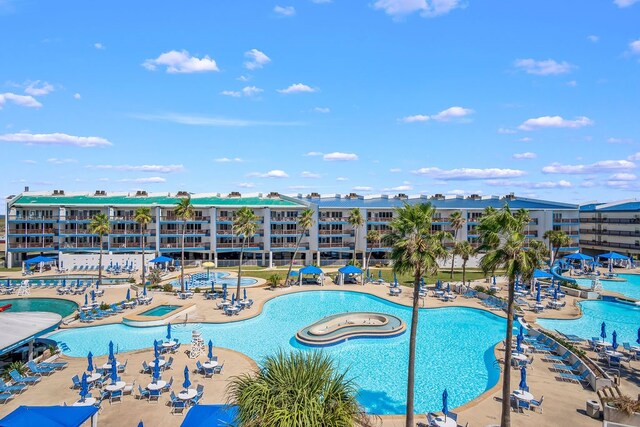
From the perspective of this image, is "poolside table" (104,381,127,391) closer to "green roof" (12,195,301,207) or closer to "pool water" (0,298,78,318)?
"pool water" (0,298,78,318)

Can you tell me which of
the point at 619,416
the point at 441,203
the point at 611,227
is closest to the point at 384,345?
the point at 619,416

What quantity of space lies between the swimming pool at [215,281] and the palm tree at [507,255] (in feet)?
126

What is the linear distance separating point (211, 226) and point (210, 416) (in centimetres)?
5628

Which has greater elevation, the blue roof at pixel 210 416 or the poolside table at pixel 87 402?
the blue roof at pixel 210 416

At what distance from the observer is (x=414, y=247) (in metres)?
17.4

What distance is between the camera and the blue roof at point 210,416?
13.8m

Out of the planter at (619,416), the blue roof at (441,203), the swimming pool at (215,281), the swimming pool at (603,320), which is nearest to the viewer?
the planter at (619,416)

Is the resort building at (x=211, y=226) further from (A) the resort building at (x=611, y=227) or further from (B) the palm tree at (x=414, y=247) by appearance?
(B) the palm tree at (x=414, y=247)

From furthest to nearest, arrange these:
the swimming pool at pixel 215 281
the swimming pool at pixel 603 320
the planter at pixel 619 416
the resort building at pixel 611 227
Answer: the resort building at pixel 611 227 < the swimming pool at pixel 215 281 < the swimming pool at pixel 603 320 < the planter at pixel 619 416

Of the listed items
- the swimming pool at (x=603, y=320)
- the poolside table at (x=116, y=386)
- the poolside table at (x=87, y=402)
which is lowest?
the swimming pool at (x=603, y=320)

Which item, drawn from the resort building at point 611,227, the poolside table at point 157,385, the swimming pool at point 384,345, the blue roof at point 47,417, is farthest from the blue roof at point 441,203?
the blue roof at point 47,417

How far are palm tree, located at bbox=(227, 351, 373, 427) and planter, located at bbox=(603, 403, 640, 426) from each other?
1230cm

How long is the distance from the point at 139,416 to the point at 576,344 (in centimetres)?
2887

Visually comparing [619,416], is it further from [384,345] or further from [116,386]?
[116,386]
